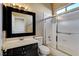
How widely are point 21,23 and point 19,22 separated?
0.14ft

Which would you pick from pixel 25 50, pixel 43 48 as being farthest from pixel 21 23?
pixel 43 48

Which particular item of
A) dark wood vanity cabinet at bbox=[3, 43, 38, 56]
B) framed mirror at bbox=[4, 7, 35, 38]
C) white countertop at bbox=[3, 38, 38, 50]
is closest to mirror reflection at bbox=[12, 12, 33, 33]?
framed mirror at bbox=[4, 7, 35, 38]

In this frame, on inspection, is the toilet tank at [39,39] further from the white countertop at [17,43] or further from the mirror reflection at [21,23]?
the mirror reflection at [21,23]

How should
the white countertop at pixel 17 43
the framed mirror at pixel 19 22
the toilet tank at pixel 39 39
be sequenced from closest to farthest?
the white countertop at pixel 17 43 → the framed mirror at pixel 19 22 → the toilet tank at pixel 39 39

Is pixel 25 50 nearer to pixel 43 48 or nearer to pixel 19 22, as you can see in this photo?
pixel 43 48

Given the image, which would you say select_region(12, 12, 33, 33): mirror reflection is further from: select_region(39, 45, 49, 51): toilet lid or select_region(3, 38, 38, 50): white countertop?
select_region(39, 45, 49, 51): toilet lid

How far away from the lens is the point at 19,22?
1.83 metres

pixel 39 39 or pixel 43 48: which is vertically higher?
pixel 39 39

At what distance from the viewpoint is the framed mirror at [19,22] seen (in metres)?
1.77

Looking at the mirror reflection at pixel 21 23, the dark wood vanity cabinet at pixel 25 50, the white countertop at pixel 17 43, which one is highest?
the mirror reflection at pixel 21 23

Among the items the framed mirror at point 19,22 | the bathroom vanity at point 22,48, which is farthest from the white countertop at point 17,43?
the framed mirror at point 19,22

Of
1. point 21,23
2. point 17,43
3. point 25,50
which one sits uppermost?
point 21,23

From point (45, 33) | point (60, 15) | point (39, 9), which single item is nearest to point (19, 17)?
point (39, 9)

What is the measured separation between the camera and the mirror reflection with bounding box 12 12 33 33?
5.93 ft
